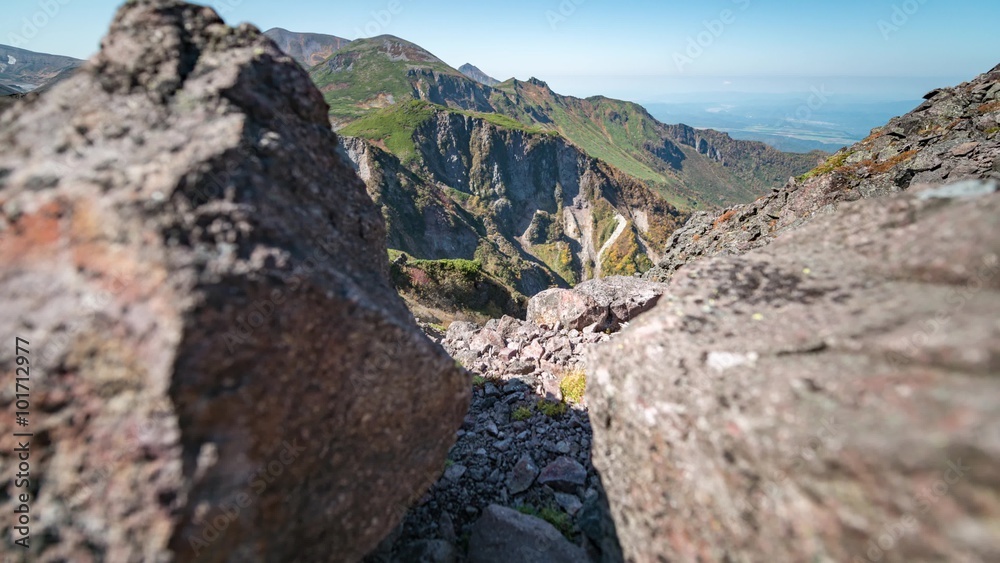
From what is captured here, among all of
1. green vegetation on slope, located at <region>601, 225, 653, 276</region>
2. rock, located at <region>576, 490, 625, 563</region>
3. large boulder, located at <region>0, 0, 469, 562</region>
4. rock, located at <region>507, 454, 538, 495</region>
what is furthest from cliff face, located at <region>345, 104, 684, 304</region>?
large boulder, located at <region>0, 0, 469, 562</region>

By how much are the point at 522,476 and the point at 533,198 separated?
191m

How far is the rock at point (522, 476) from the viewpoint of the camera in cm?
710

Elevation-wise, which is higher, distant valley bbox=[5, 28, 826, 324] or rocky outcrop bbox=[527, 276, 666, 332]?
rocky outcrop bbox=[527, 276, 666, 332]

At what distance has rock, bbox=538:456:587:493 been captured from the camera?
7051 mm

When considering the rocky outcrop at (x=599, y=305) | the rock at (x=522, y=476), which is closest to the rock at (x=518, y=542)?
the rock at (x=522, y=476)

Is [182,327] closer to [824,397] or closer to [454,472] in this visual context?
[824,397]

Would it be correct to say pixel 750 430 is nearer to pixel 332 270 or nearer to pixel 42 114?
pixel 332 270

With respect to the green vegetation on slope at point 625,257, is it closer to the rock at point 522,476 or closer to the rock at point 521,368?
the rock at point 521,368

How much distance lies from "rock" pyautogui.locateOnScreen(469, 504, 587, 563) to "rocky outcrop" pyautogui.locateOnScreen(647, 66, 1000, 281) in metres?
20.9

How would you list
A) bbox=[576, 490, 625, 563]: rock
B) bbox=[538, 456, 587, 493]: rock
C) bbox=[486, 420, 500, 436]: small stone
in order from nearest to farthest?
bbox=[576, 490, 625, 563]: rock
bbox=[538, 456, 587, 493]: rock
bbox=[486, 420, 500, 436]: small stone

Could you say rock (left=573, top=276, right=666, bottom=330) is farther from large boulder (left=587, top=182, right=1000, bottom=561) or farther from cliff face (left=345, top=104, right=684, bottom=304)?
cliff face (left=345, top=104, right=684, bottom=304)

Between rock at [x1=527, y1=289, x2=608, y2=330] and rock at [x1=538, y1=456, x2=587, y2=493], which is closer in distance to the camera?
rock at [x1=538, y1=456, x2=587, y2=493]

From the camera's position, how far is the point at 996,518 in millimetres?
2357

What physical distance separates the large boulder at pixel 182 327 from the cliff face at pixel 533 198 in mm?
129236
